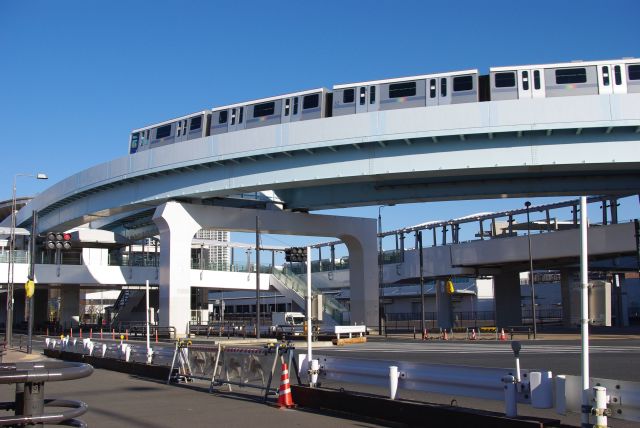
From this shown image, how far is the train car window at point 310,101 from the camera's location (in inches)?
1448

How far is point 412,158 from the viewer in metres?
34.3

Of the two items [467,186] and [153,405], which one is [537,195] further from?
[153,405]

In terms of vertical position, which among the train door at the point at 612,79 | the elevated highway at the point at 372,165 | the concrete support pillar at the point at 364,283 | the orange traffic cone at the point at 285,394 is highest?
the train door at the point at 612,79

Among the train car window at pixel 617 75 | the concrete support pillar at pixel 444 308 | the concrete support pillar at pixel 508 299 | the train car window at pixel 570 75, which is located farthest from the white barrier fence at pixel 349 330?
the concrete support pillar at pixel 444 308

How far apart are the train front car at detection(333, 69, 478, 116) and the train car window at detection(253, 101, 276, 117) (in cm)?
395

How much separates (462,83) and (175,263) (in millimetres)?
20725

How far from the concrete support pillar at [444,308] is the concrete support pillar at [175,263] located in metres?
31.8

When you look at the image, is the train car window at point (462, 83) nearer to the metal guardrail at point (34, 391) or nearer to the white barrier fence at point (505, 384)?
the white barrier fence at point (505, 384)

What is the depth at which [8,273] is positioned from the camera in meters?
50.9

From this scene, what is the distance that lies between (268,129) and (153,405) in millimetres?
24168

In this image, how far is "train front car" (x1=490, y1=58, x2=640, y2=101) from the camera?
104ft

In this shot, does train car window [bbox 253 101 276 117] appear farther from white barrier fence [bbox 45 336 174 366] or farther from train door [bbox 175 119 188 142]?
white barrier fence [bbox 45 336 174 366]

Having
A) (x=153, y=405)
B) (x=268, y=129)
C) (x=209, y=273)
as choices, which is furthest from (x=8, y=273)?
(x=153, y=405)

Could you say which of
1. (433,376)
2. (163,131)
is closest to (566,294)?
(163,131)
